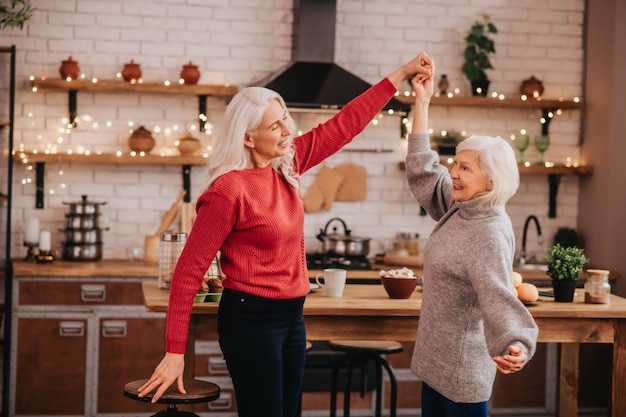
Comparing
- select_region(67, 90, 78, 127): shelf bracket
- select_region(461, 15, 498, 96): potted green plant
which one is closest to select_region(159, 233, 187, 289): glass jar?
select_region(67, 90, 78, 127): shelf bracket

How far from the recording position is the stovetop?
5.15m

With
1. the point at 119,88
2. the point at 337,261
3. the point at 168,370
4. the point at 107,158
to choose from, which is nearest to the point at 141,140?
the point at 107,158

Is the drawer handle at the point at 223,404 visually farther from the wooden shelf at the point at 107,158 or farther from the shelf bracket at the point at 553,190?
the shelf bracket at the point at 553,190

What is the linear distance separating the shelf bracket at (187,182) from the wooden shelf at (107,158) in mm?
193

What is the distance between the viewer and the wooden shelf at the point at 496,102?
217 inches

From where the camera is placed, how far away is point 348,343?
386 centimetres

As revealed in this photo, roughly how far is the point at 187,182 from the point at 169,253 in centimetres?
221

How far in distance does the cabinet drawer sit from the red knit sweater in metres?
2.48

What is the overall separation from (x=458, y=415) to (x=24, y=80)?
12.5 ft

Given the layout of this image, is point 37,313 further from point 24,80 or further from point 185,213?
point 24,80

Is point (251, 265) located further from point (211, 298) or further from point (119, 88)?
point (119, 88)

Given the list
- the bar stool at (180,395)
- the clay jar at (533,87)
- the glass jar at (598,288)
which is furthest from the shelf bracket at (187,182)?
the glass jar at (598,288)

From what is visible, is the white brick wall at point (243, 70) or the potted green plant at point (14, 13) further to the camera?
the white brick wall at point (243, 70)

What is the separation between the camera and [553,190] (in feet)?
19.1
